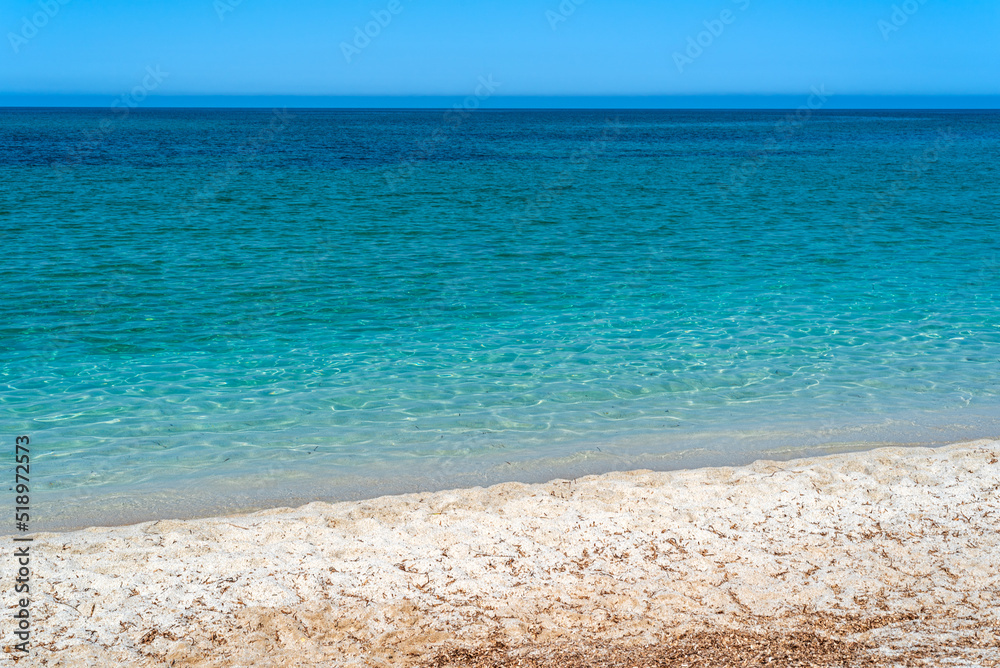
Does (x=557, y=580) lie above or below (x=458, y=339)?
above

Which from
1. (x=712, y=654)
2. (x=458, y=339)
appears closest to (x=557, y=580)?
(x=712, y=654)

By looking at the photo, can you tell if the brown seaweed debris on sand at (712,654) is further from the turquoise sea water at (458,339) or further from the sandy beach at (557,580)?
the turquoise sea water at (458,339)

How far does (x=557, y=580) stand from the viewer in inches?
213

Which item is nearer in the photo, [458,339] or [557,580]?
[557,580]

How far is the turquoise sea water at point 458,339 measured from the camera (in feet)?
26.4

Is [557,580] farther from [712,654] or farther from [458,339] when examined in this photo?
[458,339]

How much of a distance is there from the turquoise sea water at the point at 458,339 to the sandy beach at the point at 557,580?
47.8 inches

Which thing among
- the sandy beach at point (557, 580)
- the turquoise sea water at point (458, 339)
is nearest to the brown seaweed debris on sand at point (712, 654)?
the sandy beach at point (557, 580)

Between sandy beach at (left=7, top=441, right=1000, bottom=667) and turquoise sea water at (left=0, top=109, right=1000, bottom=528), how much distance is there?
3.98 ft

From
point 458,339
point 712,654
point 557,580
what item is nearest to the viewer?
point 712,654

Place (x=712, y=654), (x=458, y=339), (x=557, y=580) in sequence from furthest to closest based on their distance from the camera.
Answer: (x=458, y=339), (x=557, y=580), (x=712, y=654)

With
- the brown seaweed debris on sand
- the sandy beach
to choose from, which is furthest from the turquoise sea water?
the brown seaweed debris on sand

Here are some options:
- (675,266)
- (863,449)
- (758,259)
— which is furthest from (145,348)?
(758,259)

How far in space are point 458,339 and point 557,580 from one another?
6737 mm
